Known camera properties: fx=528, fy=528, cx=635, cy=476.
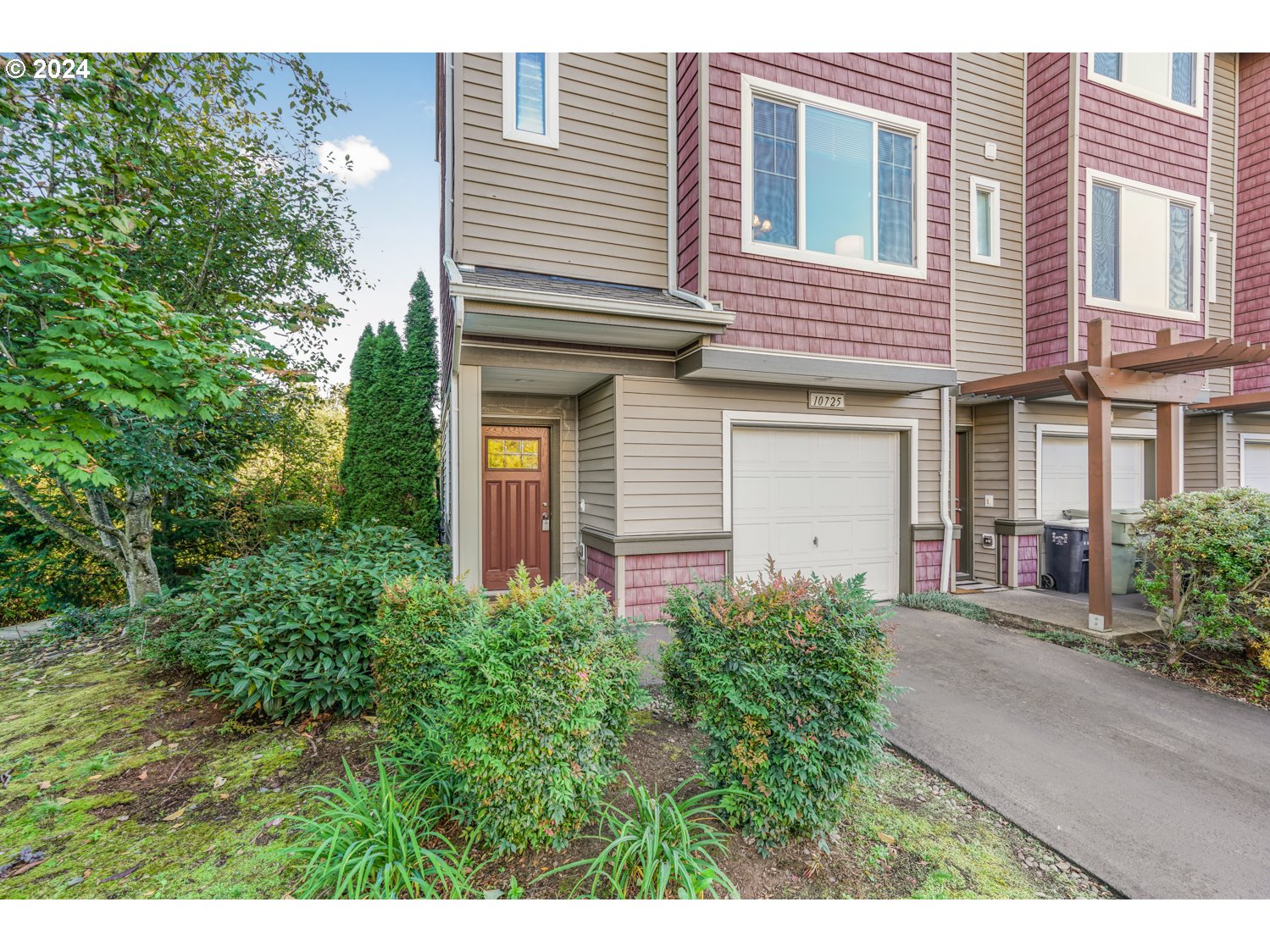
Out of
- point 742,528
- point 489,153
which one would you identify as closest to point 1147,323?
point 742,528

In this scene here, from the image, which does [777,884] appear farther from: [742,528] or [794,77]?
[794,77]

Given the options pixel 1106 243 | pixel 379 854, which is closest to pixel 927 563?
pixel 1106 243

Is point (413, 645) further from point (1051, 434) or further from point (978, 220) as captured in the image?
point (978, 220)

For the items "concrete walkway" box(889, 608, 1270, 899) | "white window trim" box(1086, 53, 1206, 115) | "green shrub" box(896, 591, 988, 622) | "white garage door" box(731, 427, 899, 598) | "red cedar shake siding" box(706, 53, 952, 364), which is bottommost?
"concrete walkway" box(889, 608, 1270, 899)

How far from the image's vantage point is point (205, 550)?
23.8 feet

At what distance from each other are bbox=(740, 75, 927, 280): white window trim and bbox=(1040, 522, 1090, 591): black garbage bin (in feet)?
12.1

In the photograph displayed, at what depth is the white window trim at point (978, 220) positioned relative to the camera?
22.3ft

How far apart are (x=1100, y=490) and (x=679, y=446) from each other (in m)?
3.93

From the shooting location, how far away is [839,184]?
5406 mm

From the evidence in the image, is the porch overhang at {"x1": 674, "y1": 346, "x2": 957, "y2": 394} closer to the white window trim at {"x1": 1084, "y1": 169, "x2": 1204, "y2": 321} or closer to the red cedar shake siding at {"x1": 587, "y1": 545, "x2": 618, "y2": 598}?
the red cedar shake siding at {"x1": 587, "y1": 545, "x2": 618, "y2": 598}

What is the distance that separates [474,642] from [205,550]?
751 centimetres

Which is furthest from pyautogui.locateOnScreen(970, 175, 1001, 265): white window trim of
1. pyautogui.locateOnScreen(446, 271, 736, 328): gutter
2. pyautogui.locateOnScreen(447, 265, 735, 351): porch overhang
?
pyautogui.locateOnScreen(447, 265, 735, 351): porch overhang

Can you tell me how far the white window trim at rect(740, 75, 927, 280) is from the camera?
5.05 meters

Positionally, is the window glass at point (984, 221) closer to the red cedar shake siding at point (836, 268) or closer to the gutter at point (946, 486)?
the red cedar shake siding at point (836, 268)
